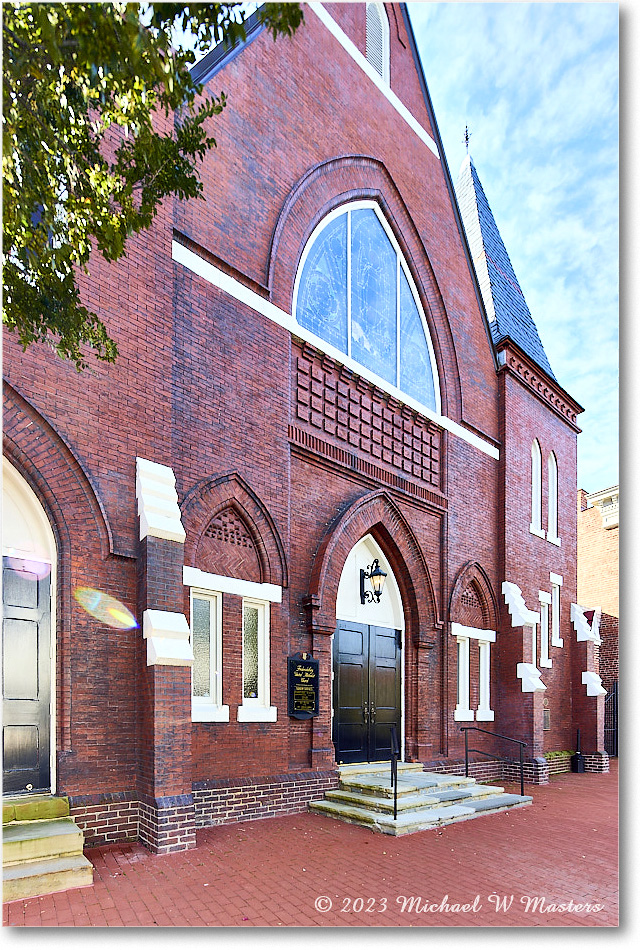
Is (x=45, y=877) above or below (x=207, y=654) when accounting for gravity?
below

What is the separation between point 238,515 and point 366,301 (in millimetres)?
5214

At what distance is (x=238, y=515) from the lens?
31.9 feet

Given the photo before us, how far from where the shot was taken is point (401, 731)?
12750 mm

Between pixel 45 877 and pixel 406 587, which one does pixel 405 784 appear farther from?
pixel 45 877

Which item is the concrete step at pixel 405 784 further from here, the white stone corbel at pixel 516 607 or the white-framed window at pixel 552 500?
the white-framed window at pixel 552 500

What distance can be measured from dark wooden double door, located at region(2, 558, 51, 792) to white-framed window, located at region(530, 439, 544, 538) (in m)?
12.8

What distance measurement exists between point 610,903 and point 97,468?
617cm

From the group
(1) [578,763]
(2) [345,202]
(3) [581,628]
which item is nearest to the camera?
(2) [345,202]

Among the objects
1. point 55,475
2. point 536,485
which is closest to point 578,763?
point 536,485

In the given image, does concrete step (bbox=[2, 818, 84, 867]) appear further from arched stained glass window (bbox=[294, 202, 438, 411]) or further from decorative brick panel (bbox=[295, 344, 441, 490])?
arched stained glass window (bbox=[294, 202, 438, 411])

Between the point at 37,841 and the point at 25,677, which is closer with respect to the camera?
the point at 37,841

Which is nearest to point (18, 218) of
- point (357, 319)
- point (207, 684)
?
point (207, 684)

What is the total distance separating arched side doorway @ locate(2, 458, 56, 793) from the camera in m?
7.00

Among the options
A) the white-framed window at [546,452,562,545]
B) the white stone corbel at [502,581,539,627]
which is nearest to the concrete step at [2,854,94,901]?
the white stone corbel at [502,581,539,627]
